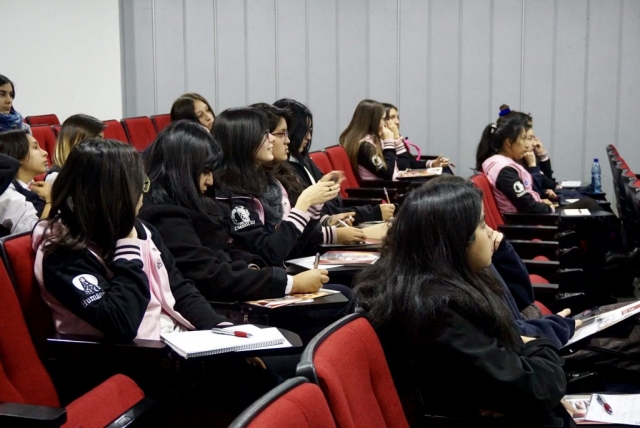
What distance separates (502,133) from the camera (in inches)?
195

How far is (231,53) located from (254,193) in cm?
490

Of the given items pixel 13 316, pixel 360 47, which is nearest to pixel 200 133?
pixel 13 316

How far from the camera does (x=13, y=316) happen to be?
1.87 meters

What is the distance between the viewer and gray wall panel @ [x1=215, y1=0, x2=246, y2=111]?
304 inches

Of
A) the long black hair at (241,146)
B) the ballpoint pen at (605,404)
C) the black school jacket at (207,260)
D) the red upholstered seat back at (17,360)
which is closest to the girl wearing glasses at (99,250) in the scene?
the red upholstered seat back at (17,360)

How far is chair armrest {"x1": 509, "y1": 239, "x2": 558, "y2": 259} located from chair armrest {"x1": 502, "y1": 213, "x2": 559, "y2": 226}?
0.44 metres

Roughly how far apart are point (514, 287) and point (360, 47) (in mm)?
5294

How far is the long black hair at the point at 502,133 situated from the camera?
4902 millimetres

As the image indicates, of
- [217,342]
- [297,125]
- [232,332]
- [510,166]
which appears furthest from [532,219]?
[217,342]

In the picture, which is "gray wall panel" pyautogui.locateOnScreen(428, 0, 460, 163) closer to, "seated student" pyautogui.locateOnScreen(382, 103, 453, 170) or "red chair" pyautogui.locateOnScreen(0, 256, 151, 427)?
"seated student" pyautogui.locateOnScreen(382, 103, 453, 170)

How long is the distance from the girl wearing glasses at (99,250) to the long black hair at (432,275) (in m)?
0.56

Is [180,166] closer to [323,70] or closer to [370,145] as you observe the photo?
[370,145]

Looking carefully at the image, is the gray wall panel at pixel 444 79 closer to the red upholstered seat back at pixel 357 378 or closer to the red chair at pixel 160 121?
the red chair at pixel 160 121

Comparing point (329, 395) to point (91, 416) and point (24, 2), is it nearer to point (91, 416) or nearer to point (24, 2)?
point (91, 416)
